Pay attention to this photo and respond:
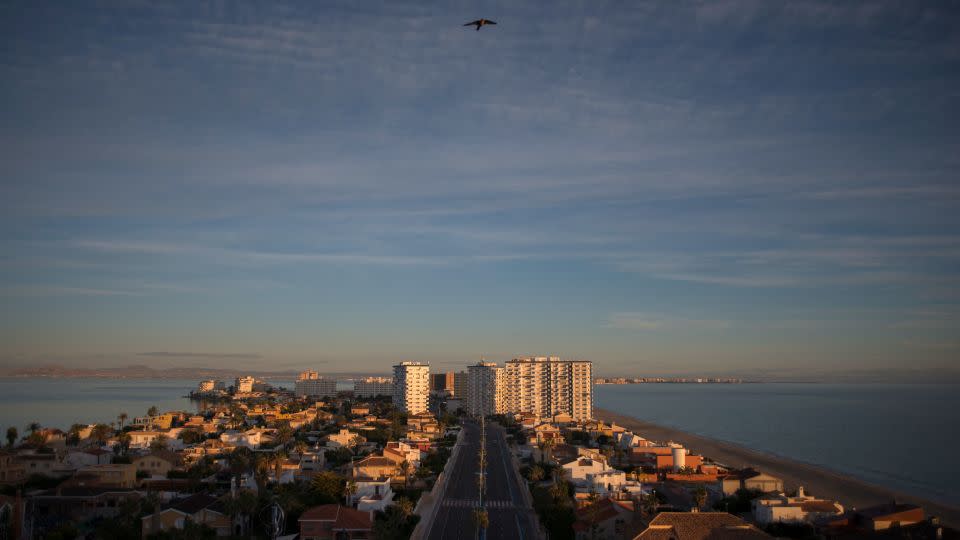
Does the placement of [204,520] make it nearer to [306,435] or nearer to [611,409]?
[306,435]

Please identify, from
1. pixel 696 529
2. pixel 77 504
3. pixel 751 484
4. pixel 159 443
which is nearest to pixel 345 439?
pixel 159 443

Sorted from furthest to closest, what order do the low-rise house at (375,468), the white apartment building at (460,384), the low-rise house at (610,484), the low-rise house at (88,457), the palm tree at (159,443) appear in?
the white apartment building at (460,384) < the palm tree at (159,443) < the low-rise house at (88,457) < the low-rise house at (375,468) < the low-rise house at (610,484)

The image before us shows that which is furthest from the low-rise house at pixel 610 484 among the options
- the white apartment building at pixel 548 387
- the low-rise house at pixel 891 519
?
the white apartment building at pixel 548 387

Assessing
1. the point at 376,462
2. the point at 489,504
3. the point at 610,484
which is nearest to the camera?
the point at 489,504

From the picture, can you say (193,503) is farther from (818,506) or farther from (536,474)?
(818,506)

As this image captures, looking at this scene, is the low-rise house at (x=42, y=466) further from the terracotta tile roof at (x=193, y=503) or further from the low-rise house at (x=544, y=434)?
the low-rise house at (x=544, y=434)

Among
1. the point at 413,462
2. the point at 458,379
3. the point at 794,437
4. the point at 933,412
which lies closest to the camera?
the point at 413,462

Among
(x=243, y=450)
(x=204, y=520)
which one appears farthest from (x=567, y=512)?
(x=243, y=450)
